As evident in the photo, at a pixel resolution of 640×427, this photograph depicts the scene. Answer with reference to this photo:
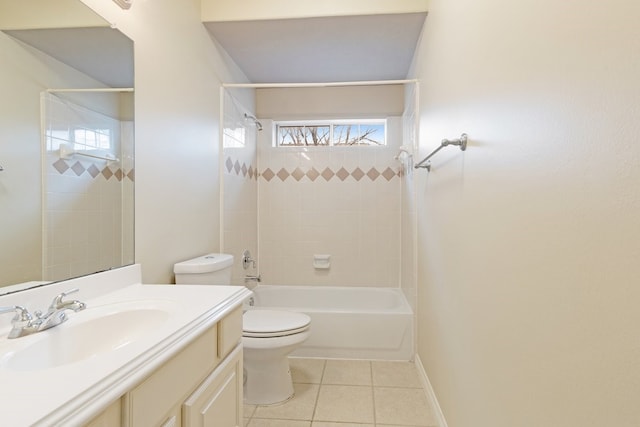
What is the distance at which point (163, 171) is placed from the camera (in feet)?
5.38

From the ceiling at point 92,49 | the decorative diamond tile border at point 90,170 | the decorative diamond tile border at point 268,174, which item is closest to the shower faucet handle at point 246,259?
the decorative diamond tile border at point 268,174

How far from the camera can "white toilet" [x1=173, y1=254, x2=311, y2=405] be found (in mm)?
1844

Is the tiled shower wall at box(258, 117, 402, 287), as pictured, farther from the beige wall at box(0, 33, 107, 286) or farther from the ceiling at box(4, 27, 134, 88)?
the beige wall at box(0, 33, 107, 286)

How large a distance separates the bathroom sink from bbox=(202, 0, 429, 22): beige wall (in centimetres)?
184

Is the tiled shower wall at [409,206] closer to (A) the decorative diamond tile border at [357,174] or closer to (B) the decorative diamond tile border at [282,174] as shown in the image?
(A) the decorative diamond tile border at [357,174]

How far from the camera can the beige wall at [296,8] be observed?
6.66ft

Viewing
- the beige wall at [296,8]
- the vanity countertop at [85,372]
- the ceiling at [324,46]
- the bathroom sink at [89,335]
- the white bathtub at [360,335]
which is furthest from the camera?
the white bathtub at [360,335]

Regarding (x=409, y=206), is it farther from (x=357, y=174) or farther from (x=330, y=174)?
(x=330, y=174)

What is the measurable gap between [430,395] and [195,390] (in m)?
1.41

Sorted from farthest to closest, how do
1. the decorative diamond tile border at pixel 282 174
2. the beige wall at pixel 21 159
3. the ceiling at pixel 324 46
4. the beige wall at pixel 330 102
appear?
the decorative diamond tile border at pixel 282 174, the beige wall at pixel 330 102, the ceiling at pixel 324 46, the beige wall at pixel 21 159

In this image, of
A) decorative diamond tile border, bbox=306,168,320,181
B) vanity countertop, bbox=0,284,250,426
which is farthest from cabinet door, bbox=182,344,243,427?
decorative diamond tile border, bbox=306,168,320,181

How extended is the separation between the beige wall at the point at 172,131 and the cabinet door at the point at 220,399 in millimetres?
641

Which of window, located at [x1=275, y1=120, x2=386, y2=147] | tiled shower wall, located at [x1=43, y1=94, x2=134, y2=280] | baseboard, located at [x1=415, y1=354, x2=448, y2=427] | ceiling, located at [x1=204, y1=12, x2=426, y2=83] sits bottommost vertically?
baseboard, located at [x1=415, y1=354, x2=448, y2=427]

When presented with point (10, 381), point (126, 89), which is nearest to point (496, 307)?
point (10, 381)
